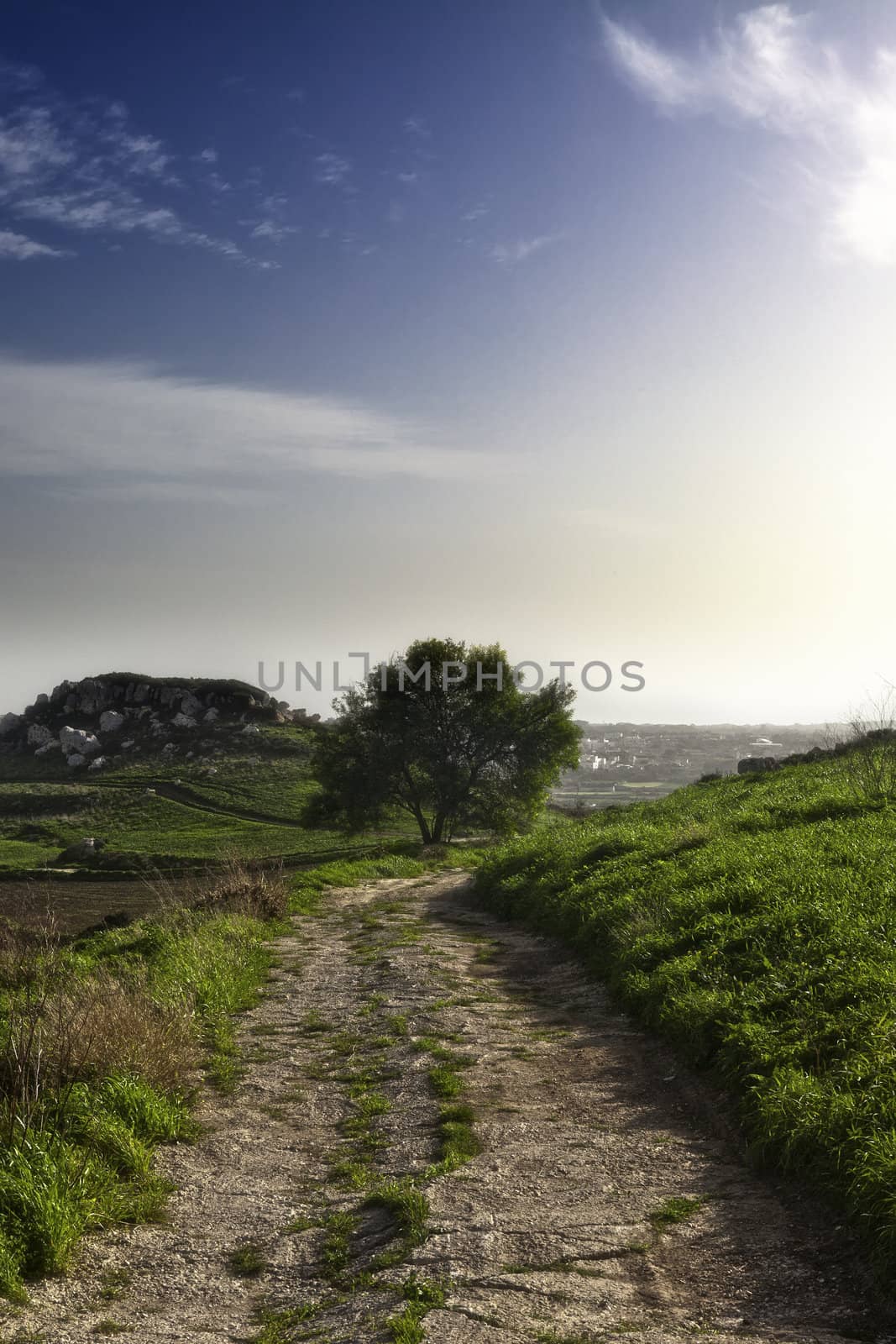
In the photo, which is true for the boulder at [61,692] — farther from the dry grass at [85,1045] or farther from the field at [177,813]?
the dry grass at [85,1045]

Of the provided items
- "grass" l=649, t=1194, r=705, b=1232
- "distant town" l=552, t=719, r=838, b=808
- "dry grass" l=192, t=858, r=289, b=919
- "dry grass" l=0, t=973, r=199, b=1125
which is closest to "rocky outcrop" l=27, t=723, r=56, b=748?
"distant town" l=552, t=719, r=838, b=808

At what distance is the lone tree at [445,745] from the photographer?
3891cm

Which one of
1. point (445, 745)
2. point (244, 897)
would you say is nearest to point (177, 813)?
point (445, 745)

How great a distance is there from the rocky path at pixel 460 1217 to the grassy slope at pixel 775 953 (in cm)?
39

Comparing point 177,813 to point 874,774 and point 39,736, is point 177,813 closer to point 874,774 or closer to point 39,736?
point 39,736

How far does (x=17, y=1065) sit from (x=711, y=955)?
18.8 feet

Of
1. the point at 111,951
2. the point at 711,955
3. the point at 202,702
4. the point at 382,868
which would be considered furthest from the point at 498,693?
the point at 202,702

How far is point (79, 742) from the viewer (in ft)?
314

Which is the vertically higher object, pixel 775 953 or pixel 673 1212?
pixel 775 953

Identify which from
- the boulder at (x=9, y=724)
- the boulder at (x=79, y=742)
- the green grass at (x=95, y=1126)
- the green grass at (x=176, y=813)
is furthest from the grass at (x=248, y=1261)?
the boulder at (x=9, y=724)

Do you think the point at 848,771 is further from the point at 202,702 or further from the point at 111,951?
the point at 202,702

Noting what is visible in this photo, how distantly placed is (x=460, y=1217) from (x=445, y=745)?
113 feet

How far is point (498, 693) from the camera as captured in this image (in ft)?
130

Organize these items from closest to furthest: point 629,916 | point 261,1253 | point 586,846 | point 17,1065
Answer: point 261,1253
point 17,1065
point 629,916
point 586,846
